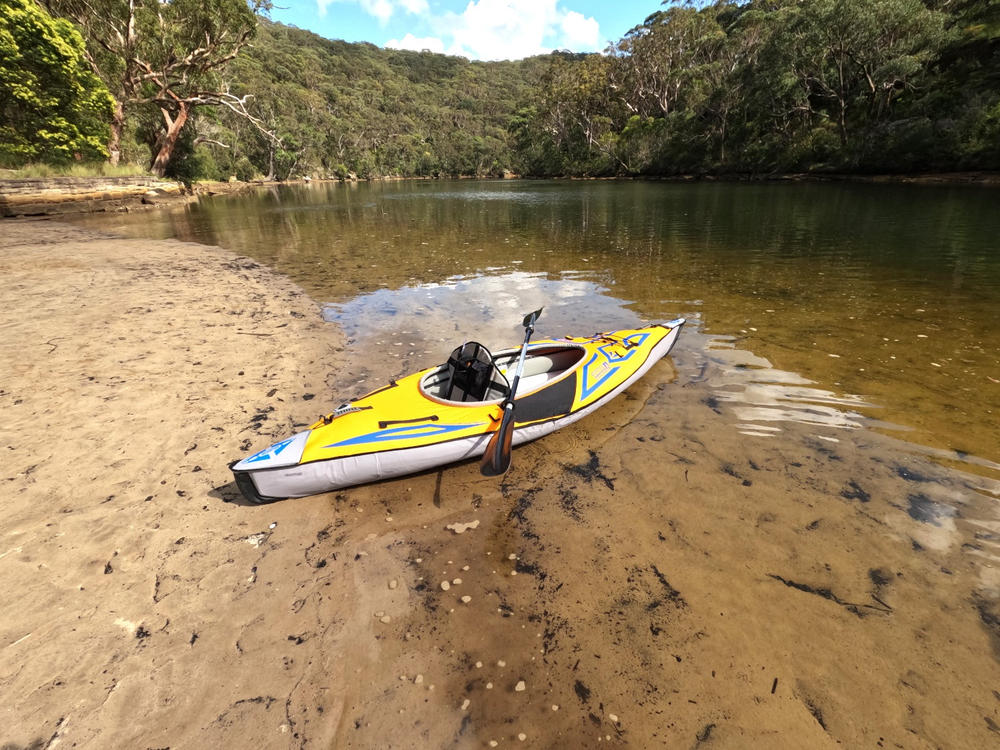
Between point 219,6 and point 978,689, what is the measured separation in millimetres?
44574

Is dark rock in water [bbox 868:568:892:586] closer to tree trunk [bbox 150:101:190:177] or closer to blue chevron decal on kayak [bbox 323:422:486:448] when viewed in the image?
blue chevron decal on kayak [bbox 323:422:486:448]

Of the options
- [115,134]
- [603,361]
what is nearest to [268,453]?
[603,361]

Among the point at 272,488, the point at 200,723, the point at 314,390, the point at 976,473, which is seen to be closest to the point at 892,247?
the point at 976,473

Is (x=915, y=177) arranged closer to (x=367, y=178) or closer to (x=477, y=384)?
(x=477, y=384)

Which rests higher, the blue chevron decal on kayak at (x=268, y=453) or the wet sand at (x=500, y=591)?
the blue chevron decal on kayak at (x=268, y=453)

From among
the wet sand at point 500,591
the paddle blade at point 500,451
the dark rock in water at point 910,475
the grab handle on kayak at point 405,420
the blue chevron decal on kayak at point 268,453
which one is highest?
the grab handle on kayak at point 405,420

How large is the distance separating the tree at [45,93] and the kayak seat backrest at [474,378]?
108 ft

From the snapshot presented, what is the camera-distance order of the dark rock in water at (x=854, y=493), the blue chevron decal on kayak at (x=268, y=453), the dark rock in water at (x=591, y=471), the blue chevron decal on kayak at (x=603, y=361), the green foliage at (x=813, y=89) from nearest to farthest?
1. the blue chevron decal on kayak at (x=268, y=453)
2. the dark rock in water at (x=854, y=493)
3. the dark rock in water at (x=591, y=471)
4. the blue chevron decal on kayak at (x=603, y=361)
5. the green foliage at (x=813, y=89)

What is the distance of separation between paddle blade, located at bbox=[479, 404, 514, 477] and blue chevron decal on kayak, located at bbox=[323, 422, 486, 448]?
1.16 ft

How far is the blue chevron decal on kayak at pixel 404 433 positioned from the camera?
4.50 m

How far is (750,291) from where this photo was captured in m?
10.8

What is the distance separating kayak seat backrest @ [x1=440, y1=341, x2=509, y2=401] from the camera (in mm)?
5449

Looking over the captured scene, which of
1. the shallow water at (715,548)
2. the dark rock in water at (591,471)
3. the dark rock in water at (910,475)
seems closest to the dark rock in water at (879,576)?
the shallow water at (715,548)

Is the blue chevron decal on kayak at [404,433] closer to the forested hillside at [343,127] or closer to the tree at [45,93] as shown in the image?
the tree at [45,93]
